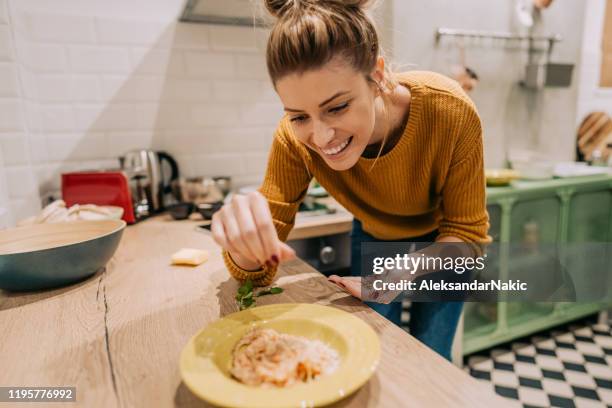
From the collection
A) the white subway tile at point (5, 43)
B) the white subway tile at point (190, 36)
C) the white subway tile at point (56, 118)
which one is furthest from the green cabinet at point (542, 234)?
the white subway tile at point (5, 43)

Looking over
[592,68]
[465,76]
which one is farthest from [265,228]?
[592,68]

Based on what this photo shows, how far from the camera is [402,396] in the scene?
1.79 feet

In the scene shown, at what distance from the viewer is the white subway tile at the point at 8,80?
4.94 feet

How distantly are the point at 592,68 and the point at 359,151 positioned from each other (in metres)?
2.69

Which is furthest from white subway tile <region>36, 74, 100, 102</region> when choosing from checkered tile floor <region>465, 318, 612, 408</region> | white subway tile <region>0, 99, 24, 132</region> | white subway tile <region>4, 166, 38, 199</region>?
checkered tile floor <region>465, 318, 612, 408</region>

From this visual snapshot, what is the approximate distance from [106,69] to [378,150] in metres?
1.45

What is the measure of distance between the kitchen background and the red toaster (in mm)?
163

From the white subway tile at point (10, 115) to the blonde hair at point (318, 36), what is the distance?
1.19 m

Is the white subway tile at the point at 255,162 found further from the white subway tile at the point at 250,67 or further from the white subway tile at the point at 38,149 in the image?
the white subway tile at the point at 38,149

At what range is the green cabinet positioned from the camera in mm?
2059

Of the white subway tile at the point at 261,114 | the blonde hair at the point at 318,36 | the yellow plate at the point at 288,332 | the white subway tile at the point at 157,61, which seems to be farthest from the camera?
the white subway tile at the point at 261,114

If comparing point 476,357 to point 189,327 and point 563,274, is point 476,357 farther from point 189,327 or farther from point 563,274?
point 189,327

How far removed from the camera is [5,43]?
58.9 inches

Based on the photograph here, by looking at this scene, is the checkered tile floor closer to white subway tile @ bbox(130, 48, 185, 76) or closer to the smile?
the smile
